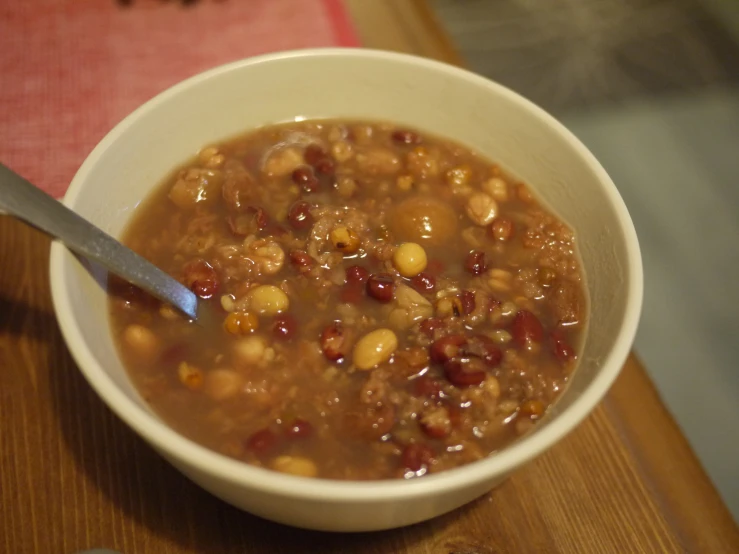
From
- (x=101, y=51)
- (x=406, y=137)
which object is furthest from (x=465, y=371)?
(x=101, y=51)

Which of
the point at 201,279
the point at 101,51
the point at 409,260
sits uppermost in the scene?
the point at 409,260

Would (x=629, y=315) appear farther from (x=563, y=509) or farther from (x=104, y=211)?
(x=104, y=211)

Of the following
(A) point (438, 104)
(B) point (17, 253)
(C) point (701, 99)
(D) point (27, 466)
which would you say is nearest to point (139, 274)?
(D) point (27, 466)

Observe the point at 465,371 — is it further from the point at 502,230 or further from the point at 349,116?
the point at 349,116

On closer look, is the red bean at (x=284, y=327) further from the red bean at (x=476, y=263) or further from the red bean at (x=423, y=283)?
the red bean at (x=476, y=263)

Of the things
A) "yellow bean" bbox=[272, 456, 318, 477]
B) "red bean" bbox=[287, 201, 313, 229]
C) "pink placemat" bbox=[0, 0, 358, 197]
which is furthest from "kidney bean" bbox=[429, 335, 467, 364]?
"pink placemat" bbox=[0, 0, 358, 197]

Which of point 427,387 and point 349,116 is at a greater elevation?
point 349,116
